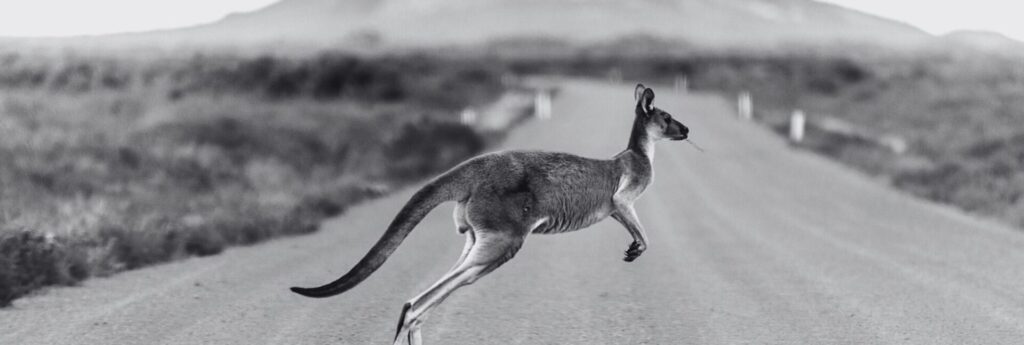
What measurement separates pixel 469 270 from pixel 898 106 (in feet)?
154

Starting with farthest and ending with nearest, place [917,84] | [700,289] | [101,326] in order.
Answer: [917,84] < [700,289] < [101,326]

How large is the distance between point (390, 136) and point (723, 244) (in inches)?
548

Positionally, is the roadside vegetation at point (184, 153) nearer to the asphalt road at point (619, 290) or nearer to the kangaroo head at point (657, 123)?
the asphalt road at point (619, 290)

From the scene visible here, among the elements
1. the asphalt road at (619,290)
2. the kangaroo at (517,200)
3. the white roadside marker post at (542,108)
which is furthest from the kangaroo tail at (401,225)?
the white roadside marker post at (542,108)

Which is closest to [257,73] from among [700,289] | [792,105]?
[792,105]

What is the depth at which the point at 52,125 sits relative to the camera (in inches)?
989

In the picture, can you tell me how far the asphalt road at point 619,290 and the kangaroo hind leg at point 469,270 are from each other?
3.74 metres

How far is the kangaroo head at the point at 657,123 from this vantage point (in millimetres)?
3318

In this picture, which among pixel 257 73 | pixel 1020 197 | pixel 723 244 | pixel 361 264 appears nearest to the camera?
pixel 361 264

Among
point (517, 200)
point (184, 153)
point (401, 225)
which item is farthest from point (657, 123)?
point (184, 153)

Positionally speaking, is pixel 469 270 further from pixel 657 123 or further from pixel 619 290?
pixel 619 290

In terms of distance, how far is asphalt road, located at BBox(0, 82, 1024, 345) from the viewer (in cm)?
750

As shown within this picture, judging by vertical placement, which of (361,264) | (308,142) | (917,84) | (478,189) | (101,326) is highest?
(478,189)

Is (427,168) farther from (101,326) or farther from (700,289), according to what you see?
(101,326)
